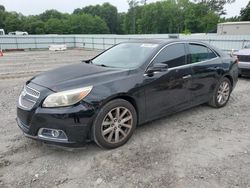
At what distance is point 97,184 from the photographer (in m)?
2.88

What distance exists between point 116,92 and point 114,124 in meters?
0.46

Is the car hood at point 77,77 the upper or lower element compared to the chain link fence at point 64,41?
upper

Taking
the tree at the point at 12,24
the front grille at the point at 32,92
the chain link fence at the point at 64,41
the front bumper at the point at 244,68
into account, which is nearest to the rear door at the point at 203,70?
the front grille at the point at 32,92

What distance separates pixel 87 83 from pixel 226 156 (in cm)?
216

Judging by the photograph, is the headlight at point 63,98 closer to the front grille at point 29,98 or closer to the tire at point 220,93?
the front grille at point 29,98

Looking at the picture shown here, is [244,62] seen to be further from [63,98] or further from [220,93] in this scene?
[63,98]

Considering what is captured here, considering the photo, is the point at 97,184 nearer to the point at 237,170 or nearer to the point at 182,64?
the point at 237,170

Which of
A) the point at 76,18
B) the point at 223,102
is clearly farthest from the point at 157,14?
the point at 223,102

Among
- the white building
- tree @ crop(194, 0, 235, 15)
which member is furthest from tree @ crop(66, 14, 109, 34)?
the white building

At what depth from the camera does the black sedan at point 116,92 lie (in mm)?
3250

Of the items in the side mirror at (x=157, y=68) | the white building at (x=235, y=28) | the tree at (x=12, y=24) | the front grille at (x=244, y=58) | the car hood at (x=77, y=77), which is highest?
the tree at (x=12, y=24)

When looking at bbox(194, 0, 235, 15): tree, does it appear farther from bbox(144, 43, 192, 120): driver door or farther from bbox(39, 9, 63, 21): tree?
bbox(144, 43, 192, 120): driver door

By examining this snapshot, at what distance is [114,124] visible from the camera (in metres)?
3.58

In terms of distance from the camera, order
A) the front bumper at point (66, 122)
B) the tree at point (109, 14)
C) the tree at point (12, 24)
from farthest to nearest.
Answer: the tree at point (109, 14) → the tree at point (12, 24) → the front bumper at point (66, 122)
